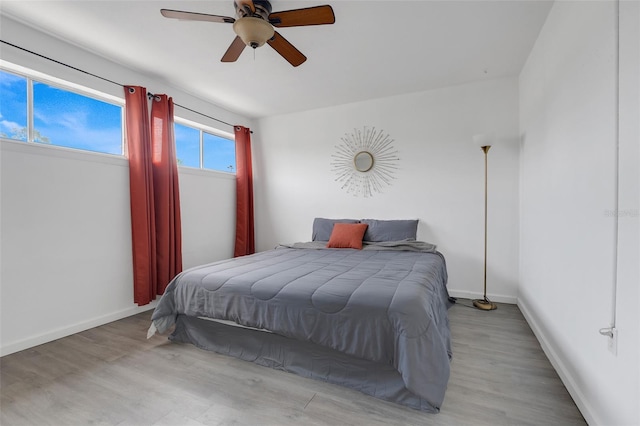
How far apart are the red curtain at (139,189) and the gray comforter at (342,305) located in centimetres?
85

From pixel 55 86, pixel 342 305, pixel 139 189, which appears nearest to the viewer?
pixel 342 305

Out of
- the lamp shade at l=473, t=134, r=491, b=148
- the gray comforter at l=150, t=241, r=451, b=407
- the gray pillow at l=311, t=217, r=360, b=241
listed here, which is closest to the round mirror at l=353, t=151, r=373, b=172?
the gray pillow at l=311, t=217, r=360, b=241

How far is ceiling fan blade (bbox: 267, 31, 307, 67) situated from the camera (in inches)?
75.4

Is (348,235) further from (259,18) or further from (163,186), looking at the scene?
(259,18)

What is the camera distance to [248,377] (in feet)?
5.81

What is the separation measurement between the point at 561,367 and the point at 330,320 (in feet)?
4.75

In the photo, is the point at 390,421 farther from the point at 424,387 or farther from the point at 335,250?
the point at 335,250

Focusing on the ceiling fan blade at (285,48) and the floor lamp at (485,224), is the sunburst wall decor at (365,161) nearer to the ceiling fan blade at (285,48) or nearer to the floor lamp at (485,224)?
the floor lamp at (485,224)

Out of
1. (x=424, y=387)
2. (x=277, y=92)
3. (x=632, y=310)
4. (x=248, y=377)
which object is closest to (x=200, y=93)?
(x=277, y=92)

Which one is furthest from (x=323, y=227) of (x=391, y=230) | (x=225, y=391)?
(x=225, y=391)

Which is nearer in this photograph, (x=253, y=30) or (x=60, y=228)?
(x=253, y=30)

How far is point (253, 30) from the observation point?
172 cm

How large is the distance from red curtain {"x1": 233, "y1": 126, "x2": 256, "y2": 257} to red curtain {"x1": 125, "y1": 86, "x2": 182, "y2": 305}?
3.64ft

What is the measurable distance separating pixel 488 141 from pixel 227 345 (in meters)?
3.13
